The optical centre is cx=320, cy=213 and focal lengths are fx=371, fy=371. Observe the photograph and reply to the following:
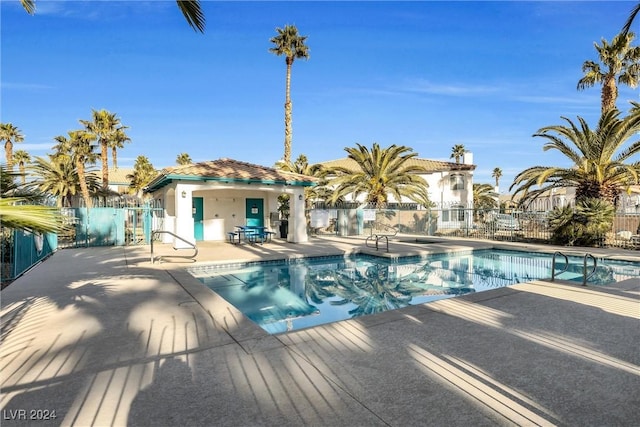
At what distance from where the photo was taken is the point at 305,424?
118 inches

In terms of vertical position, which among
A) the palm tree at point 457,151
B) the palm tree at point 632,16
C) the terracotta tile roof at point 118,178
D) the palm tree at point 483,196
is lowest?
the palm tree at point 483,196

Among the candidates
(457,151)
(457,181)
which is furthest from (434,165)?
(457,151)

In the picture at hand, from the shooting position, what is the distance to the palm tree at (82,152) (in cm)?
2756

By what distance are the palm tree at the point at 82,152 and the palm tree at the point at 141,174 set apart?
331 inches

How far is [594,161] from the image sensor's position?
682 inches

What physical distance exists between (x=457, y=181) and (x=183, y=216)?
29103 mm

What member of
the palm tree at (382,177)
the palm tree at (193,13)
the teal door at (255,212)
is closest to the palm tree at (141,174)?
the teal door at (255,212)

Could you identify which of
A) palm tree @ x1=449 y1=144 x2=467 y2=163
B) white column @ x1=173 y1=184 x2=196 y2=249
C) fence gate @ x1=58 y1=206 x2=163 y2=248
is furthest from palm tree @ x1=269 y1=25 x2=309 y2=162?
palm tree @ x1=449 y1=144 x2=467 y2=163

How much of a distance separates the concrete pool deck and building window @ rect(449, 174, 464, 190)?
102 feet

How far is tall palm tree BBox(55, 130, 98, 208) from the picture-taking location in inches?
1085

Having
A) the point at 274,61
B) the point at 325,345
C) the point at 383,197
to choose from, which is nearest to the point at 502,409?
the point at 325,345

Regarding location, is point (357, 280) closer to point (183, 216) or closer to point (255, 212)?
point (183, 216)

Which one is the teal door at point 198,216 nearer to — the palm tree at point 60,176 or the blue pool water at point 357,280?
the blue pool water at point 357,280

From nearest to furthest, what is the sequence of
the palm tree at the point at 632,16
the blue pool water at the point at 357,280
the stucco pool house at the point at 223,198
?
the blue pool water at the point at 357,280
the palm tree at the point at 632,16
the stucco pool house at the point at 223,198
